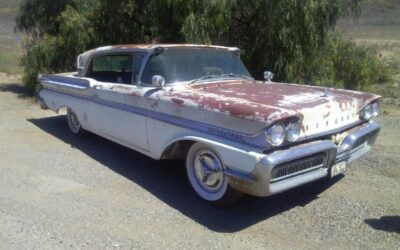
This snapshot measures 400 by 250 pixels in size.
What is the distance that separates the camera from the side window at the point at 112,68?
5863 mm

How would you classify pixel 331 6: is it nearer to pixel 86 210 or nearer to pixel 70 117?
pixel 70 117

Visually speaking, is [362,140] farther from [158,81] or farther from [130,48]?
[130,48]

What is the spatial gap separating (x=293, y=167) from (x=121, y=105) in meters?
2.37

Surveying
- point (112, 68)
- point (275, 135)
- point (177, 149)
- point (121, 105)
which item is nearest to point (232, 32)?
point (112, 68)

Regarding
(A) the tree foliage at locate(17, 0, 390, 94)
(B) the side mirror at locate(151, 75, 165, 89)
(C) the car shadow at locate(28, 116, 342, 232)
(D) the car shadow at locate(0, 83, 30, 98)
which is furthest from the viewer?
(D) the car shadow at locate(0, 83, 30, 98)

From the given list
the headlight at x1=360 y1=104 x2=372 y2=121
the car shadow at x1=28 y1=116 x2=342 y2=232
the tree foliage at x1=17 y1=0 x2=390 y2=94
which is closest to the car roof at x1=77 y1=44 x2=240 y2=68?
the car shadow at x1=28 y1=116 x2=342 y2=232

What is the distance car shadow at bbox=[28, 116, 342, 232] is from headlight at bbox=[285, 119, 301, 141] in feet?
2.74

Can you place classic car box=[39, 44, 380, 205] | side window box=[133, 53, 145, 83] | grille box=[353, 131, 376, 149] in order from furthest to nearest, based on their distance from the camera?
side window box=[133, 53, 145, 83] < grille box=[353, 131, 376, 149] < classic car box=[39, 44, 380, 205]

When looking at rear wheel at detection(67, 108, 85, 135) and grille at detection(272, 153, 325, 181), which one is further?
rear wheel at detection(67, 108, 85, 135)

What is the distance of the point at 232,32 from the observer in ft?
33.0

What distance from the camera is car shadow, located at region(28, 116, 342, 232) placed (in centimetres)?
435

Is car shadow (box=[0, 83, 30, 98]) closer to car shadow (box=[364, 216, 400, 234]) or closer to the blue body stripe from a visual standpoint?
the blue body stripe

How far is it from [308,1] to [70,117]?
4.96m

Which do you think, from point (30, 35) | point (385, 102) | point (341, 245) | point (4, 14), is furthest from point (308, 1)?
point (4, 14)
